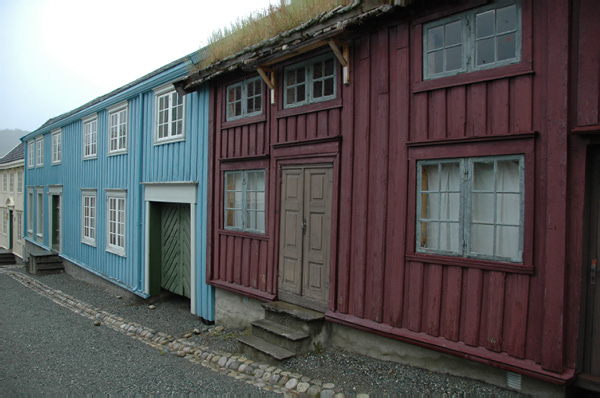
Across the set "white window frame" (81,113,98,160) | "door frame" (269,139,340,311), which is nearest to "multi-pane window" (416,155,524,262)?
"door frame" (269,139,340,311)

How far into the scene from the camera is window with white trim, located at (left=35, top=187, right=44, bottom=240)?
1853 cm

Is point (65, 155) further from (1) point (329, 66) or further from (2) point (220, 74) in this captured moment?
(1) point (329, 66)

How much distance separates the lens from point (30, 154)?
67.5 ft

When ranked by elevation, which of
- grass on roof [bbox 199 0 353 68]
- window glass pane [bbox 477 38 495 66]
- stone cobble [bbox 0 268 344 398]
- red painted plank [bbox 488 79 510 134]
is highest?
grass on roof [bbox 199 0 353 68]

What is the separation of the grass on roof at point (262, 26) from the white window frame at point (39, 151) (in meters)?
14.2

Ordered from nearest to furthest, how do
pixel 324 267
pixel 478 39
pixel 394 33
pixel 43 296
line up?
pixel 478 39
pixel 394 33
pixel 324 267
pixel 43 296

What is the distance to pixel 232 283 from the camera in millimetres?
7500

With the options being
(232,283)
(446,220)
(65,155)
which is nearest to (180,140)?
(232,283)

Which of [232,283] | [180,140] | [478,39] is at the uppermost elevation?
[478,39]

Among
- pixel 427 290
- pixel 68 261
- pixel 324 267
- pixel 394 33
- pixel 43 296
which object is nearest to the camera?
pixel 427 290

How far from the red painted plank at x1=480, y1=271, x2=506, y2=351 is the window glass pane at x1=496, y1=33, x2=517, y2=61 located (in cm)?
217

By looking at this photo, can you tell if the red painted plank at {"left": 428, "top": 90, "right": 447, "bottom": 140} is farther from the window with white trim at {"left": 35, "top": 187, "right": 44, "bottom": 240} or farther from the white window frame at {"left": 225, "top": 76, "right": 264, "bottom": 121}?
the window with white trim at {"left": 35, "top": 187, "right": 44, "bottom": 240}

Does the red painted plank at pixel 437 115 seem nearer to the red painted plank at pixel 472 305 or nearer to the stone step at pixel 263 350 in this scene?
the red painted plank at pixel 472 305

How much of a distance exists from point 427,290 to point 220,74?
5.06 m
